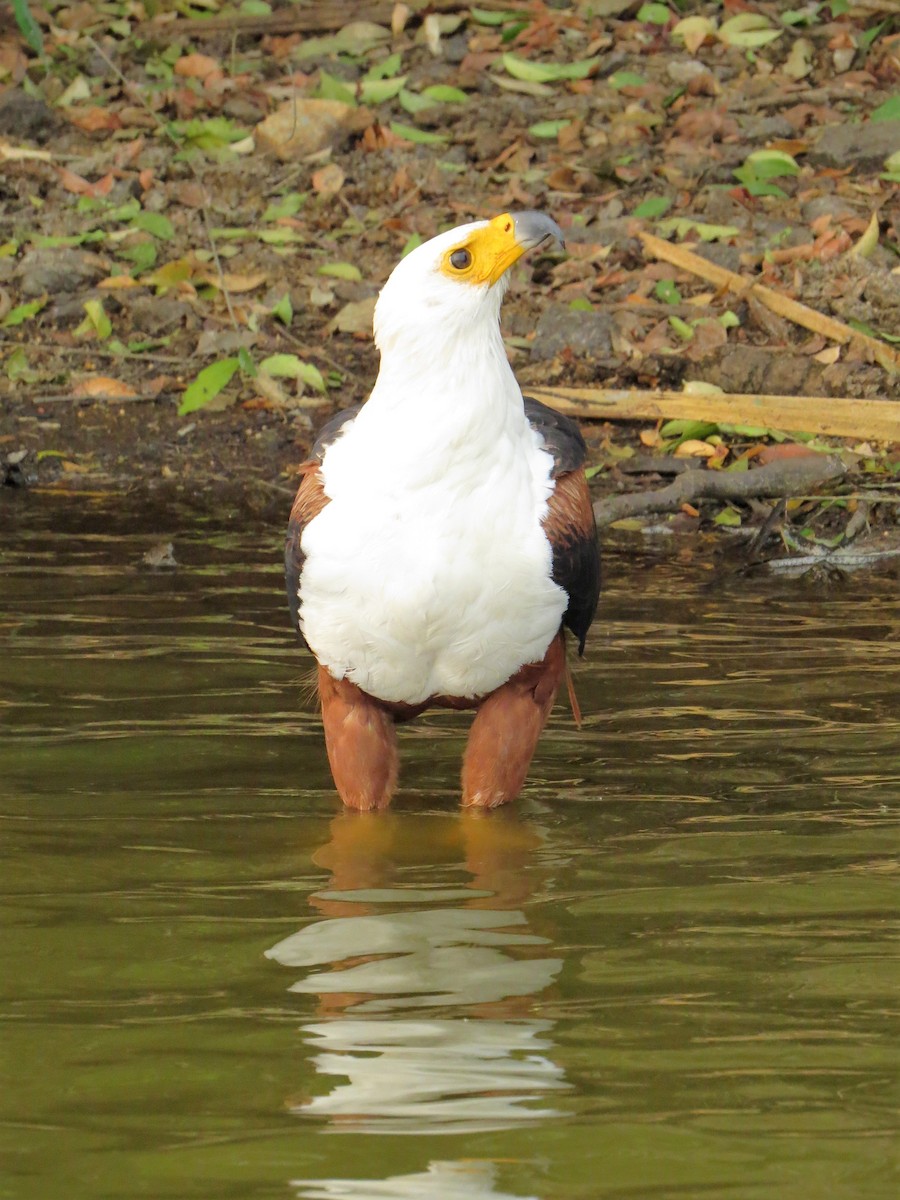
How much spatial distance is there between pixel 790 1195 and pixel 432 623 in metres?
1.88

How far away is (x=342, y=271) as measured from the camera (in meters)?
9.71

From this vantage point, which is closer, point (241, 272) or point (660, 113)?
point (241, 272)

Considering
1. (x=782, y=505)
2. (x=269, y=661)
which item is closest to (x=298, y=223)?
(x=782, y=505)

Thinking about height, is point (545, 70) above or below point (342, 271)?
above

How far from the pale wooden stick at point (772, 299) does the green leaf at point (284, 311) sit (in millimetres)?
1892

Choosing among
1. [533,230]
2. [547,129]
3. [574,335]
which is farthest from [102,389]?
[533,230]

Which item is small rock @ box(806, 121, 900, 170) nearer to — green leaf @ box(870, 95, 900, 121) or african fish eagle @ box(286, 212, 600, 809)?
green leaf @ box(870, 95, 900, 121)

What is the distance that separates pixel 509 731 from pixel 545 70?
7.77 m

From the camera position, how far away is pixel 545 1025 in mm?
3398

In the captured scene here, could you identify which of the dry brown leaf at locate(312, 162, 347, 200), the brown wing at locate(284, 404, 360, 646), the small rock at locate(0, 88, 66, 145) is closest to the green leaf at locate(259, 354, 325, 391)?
the dry brown leaf at locate(312, 162, 347, 200)

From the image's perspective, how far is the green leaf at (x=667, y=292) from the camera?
927 centimetres

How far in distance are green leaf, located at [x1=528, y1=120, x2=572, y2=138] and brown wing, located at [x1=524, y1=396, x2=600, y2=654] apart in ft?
21.3

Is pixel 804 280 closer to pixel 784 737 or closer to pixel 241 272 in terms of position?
pixel 241 272

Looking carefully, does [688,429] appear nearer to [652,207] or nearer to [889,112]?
[652,207]
